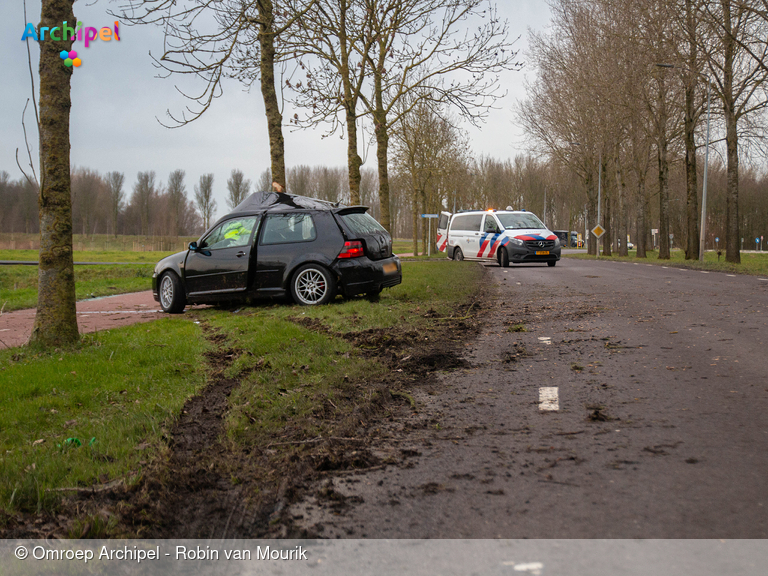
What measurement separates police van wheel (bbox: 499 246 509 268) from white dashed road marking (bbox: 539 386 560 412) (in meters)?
19.6

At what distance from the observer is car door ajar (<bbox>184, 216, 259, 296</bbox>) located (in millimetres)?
10344

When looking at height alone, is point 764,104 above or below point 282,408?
above

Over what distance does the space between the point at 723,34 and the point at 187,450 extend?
2616cm

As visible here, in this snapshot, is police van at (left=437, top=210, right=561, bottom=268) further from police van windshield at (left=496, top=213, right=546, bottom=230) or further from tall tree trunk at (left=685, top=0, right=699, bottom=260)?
tall tree trunk at (left=685, top=0, right=699, bottom=260)

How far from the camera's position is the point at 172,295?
35.7 feet

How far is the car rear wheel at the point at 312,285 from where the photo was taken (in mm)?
9916

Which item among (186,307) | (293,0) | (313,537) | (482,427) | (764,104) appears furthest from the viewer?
(764,104)

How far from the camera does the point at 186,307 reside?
11719 millimetres

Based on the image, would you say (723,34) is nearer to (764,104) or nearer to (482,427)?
(764,104)

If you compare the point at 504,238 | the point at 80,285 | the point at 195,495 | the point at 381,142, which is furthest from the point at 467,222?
the point at 195,495

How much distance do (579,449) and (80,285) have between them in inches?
671

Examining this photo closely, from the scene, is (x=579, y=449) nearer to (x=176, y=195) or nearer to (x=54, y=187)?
(x=54, y=187)

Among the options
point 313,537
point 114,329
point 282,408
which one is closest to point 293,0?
point 114,329

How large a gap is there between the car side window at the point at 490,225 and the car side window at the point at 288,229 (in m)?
15.3
